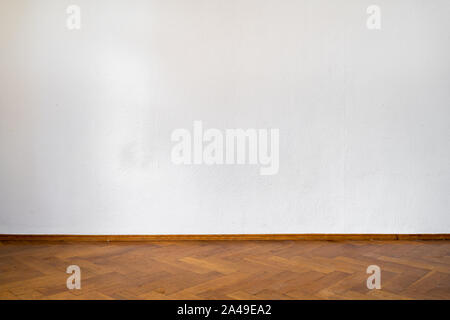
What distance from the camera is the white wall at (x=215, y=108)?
2.81m

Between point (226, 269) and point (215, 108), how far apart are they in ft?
4.47

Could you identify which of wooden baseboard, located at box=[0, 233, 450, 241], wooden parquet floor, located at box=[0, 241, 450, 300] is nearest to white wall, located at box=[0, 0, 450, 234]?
wooden baseboard, located at box=[0, 233, 450, 241]

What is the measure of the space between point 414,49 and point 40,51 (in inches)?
128

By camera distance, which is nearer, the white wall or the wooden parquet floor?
the wooden parquet floor

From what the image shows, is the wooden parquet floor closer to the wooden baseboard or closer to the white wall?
the wooden baseboard

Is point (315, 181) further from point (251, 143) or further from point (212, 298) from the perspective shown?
point (212, 298)

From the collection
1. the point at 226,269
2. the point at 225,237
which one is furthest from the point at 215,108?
the point at 226,269

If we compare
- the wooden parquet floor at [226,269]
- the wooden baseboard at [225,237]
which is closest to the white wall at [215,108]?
the wooden baseboard at [225,237]

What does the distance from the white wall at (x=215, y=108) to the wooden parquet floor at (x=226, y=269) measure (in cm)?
27

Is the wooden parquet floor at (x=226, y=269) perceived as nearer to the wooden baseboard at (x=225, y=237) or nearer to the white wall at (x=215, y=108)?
the wooden baseboard at (x=225, y=237)

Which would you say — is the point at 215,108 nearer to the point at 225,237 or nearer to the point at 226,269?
the point at 225,237

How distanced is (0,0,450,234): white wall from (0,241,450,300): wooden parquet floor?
27cm

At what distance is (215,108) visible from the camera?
2.82 m

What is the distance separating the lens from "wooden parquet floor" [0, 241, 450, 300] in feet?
5.66
